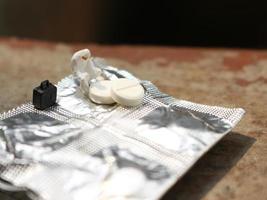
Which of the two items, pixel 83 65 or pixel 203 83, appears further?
pixel 203 83

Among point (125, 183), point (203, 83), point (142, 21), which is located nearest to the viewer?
point (125, 183)

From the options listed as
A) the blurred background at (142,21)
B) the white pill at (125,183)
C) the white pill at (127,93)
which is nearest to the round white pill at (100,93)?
the white pill at (127,93)

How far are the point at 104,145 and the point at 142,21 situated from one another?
1.04 m

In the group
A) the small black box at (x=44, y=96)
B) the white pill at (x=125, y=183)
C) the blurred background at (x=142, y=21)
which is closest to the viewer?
the white pill at (x=125, y=183)

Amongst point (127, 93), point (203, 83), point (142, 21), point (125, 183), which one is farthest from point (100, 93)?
point (142, 21)

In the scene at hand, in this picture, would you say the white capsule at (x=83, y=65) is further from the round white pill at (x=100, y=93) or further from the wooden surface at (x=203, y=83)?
the wooden surface at (x=203, y=83)

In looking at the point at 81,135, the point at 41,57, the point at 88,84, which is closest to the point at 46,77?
the point at 41,57

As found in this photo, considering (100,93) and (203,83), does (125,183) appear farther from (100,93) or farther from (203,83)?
(203,83)

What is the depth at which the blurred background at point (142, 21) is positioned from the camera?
4.98 ft

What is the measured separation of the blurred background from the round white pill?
894 mm

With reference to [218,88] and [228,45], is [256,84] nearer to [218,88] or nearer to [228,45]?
[218,88]

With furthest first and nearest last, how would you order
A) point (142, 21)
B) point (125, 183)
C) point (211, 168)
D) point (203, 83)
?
point (142, 21) < point (203, 83) < point (211, 168) < point (125, 183)

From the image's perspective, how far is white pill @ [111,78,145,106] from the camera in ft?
2.18

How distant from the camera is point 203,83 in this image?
3.03ft
